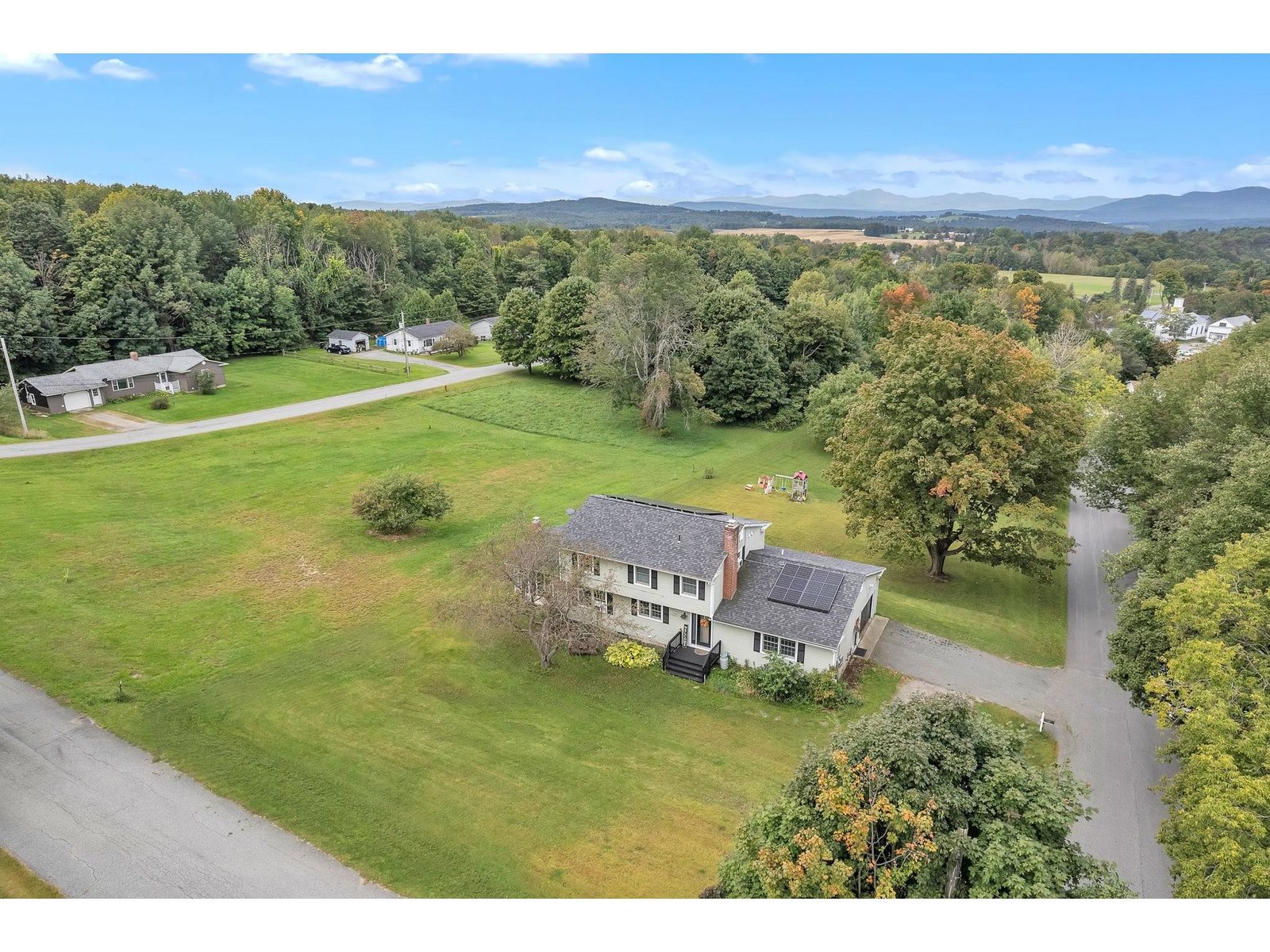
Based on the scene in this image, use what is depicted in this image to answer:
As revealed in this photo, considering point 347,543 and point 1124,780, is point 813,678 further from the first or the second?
point 347,543

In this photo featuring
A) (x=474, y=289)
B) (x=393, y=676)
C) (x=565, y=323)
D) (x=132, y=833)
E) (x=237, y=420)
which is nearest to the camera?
(x=132, y=833)

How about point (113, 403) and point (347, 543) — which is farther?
point (113, 403)

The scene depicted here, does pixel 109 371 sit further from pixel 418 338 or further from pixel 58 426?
pixel 418 338

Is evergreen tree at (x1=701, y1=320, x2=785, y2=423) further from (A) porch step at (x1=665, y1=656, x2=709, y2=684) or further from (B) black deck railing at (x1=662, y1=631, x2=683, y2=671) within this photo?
(A) porch step at (x1=665, y1=656, x2=709, y2=684)

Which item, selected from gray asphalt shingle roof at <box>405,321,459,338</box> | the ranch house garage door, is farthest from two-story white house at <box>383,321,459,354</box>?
the ranch house garage door

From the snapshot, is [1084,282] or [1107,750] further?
[1084,282]

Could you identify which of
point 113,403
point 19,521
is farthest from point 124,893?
point 113,403

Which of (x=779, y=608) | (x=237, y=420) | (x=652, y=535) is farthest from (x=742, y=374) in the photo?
(x=237, y=420)

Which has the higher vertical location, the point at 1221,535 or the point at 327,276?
the point at 327,276
